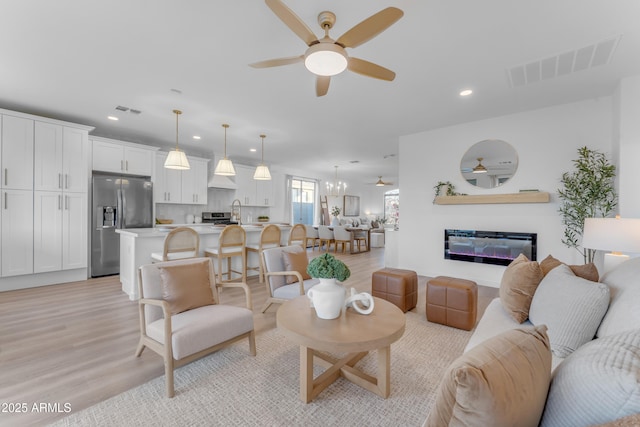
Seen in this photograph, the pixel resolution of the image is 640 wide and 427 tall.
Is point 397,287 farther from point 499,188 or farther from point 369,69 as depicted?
point 499,188

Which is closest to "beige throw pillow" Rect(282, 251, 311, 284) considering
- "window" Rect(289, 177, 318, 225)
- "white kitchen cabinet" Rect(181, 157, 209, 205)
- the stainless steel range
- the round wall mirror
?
the round wall mirror

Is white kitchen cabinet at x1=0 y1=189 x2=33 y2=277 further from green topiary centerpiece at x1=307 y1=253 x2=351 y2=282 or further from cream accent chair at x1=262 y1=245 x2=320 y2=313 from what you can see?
green topiary centerpiece at x1=307 y1=253 x2=351 y2=282

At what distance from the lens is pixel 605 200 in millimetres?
3531

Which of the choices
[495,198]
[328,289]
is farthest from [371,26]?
[495,198]

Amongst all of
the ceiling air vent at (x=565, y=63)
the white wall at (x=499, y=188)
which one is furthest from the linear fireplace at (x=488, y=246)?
the ceiling air vent at (x=565, y=63)

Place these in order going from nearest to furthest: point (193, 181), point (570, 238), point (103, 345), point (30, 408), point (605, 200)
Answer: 1. point (30, 408)
2. point (103, 345)
3. point (605, 200)
4. point (570, 238)
5. point (193, 181)

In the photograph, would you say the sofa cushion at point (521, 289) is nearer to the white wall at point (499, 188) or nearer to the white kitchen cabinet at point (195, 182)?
the white wall at point (499, 188)

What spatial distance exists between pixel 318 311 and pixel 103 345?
202cm

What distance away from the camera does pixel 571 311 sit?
1.49 m

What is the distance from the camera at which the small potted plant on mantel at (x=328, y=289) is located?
1.82 metres

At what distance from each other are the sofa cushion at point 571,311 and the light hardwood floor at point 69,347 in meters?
1.86

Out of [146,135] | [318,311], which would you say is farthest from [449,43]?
[146,135]

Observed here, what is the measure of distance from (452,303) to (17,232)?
231 inches

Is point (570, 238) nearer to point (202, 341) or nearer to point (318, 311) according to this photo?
point (318, 311)
